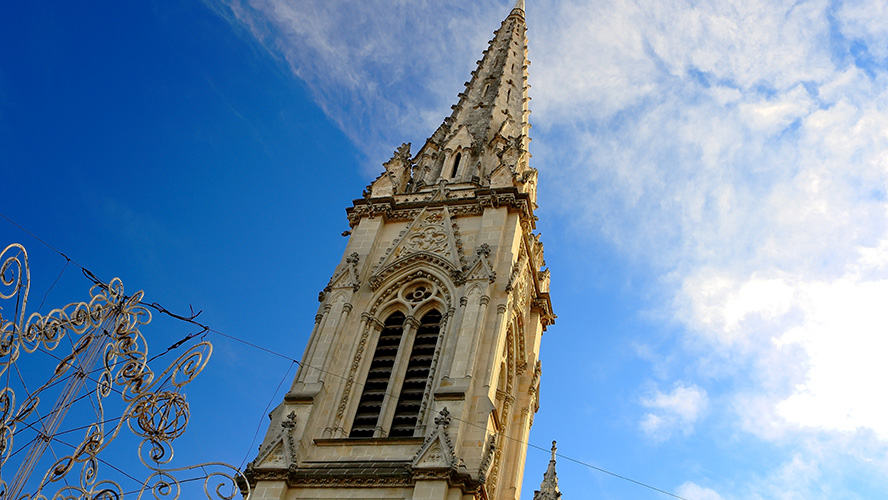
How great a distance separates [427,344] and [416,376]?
45.6 inches

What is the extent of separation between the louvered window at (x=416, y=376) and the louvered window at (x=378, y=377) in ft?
1.53

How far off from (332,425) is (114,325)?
1110cm

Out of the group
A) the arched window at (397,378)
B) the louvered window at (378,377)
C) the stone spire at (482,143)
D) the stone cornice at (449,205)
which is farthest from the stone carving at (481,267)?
the stone spire at (482,143)

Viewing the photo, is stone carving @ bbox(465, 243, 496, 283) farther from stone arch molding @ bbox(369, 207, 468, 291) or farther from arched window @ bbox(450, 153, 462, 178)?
arched window @ bbox(450, 153, 462, 178)

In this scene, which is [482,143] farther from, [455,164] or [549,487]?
[549,487]

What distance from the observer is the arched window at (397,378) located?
24.9 m

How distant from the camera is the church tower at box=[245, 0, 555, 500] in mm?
22922

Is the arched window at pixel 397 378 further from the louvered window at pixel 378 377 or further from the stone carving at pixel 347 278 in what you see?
the stone carving at pixel 347 278

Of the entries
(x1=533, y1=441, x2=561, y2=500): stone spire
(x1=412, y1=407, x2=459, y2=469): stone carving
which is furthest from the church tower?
(x1=533, y1=441, x2=561, y2=500): stone spire

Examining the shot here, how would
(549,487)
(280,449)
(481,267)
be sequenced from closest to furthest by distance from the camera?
1. (280,449)
2. (549,487)
3. (481,267)

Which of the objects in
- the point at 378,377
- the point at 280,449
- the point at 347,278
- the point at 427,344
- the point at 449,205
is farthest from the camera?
the point at 449,205

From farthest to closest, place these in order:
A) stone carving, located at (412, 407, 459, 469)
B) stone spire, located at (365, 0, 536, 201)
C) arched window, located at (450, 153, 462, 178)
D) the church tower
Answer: arched window, located at (450, 153, 462, 178) → stone spire, located at (365, 0, 536, 201) → the church tower → stone carving, located at (412, 407, 459, 469)

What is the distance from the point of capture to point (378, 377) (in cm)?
2644

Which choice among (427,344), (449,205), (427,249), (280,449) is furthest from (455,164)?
(280,449)
